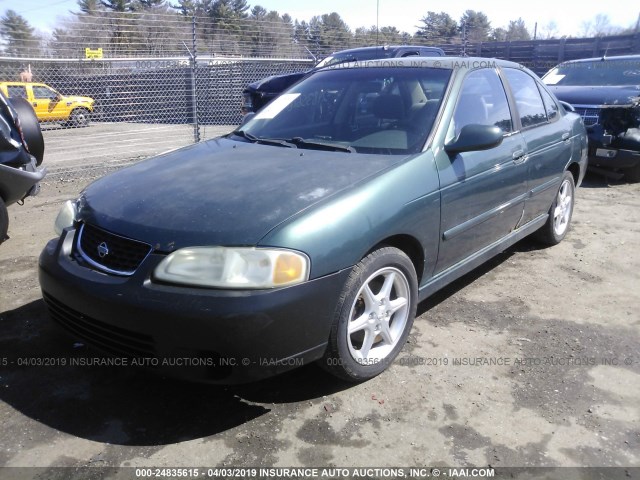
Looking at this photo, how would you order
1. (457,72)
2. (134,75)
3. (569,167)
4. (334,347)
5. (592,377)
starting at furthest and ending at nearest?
(134,75) < (569,167) < (457,72) < (592,377) < (334,347)

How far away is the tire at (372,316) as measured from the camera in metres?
2.55

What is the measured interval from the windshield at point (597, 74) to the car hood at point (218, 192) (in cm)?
696

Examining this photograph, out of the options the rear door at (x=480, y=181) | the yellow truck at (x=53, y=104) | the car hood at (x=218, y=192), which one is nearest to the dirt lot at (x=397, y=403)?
the rear door at (x=480, y=181)

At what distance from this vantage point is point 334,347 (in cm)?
255

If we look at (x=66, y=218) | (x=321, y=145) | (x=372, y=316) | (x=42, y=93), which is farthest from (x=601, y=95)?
(x=42, y=93)

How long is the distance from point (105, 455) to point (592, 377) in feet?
8.19

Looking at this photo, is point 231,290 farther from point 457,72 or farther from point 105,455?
point 457,72

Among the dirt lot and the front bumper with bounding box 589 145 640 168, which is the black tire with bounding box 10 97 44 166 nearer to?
the dirt lot

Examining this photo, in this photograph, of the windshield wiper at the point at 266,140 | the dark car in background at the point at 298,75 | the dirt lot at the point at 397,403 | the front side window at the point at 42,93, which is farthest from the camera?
the front side window at the point at 42,93

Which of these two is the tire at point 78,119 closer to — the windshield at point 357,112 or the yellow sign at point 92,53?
the yellow sign at point 92,53

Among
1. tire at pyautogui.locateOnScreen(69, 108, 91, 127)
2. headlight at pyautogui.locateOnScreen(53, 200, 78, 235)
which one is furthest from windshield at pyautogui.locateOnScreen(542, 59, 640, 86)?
tire at pyautogui.locateOnScreen(69, 108, 91, 127)

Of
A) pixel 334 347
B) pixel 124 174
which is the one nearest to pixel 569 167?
pixel 334 347

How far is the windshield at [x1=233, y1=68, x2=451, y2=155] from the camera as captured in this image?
3.24 meters

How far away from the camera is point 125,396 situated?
2.73m
